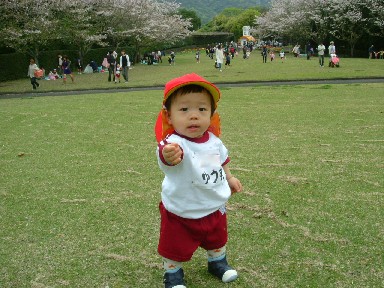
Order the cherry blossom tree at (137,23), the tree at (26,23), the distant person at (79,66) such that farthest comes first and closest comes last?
1. the cherry blossom tree at (137,23)
2. the distant person at (79,66)
3. the tree at (26,23)

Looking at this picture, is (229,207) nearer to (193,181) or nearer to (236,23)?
(193,181)

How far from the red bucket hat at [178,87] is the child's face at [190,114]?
0.06 meters

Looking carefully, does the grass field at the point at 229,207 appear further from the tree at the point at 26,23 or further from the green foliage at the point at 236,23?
the green foliage at the point at 236,23

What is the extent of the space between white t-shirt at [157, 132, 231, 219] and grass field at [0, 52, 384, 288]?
1.90ft

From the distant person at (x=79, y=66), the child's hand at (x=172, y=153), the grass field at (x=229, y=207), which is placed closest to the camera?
the child's hand at (x=172, y=153)

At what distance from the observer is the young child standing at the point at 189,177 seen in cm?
254

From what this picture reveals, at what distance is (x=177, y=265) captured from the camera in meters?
2.71

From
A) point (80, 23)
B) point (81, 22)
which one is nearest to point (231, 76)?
point (80, 23)

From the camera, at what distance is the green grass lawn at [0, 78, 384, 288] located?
2947 millimetres

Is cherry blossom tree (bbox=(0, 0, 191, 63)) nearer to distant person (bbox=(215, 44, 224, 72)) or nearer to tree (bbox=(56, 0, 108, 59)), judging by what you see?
tree (bbox=(56, 0, 108, 59))

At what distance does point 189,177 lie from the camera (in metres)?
2.53

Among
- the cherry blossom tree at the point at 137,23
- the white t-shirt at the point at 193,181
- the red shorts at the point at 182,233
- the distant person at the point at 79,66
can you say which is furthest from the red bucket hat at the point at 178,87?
the cherry blossom tree at the point at 137,23

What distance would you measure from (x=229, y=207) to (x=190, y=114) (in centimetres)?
180

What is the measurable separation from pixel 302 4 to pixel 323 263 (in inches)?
1997
